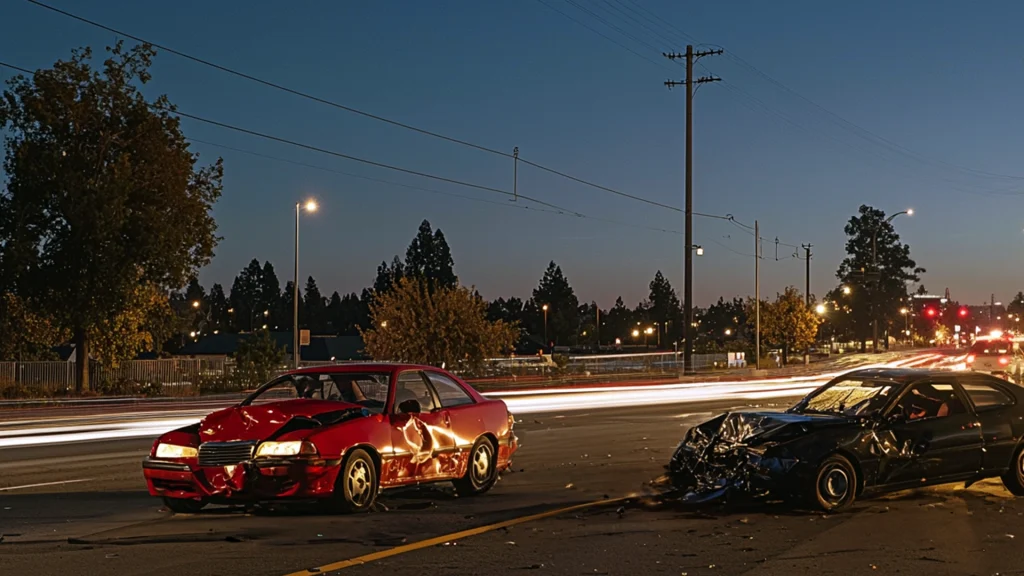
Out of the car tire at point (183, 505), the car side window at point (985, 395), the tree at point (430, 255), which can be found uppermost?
the tree at point (430, 255)

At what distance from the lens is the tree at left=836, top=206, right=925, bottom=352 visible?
13688 cm

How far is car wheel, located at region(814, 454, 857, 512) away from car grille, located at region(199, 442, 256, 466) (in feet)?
18.2

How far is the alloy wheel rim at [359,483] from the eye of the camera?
35.2 ft

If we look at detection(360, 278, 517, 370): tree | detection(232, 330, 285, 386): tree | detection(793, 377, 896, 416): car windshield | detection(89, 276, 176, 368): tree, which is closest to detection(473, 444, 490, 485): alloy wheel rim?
detection(793, 377, 896, 416): car windshield

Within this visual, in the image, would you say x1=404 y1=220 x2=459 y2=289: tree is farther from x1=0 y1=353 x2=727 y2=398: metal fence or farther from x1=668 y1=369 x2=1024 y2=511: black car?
x1=668 y1=369 x2=1024 y2=511: black car

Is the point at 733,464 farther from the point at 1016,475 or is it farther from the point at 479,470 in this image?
the point at 1016,475

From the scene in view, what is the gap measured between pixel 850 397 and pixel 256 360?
3946 centimetres

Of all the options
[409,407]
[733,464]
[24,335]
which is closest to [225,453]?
[409,407]

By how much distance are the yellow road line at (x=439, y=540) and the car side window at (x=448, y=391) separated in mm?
1952

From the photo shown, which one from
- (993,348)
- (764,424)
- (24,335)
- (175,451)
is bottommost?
(175,451)

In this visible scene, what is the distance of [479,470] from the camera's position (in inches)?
500

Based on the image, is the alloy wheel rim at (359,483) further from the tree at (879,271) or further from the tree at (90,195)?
the tree at (879,271)

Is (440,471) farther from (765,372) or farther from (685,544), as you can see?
(765,372)

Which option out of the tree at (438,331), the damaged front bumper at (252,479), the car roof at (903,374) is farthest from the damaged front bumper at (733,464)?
the tree at (438,331)
